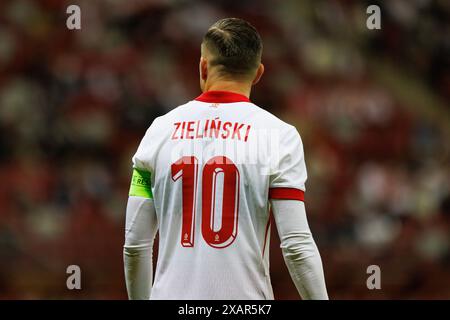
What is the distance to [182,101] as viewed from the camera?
402 centimetres

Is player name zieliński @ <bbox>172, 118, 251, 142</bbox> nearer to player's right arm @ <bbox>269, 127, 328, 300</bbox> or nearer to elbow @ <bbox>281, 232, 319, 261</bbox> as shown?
player's right arm @ <bbox>269, 127, 328, 300</bbox>

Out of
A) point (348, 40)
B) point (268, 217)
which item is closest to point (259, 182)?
point (268, 217)

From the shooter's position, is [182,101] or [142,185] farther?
[182,101]

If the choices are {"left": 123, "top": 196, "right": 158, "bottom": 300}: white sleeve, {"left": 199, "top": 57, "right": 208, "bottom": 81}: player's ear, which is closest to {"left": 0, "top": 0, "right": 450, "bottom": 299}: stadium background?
{"left": 123, "top": 196, "right": 158, "bottom": 300}: white sleeve

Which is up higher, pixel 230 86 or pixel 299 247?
pixel 230 86

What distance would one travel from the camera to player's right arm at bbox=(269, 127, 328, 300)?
54.1 inches

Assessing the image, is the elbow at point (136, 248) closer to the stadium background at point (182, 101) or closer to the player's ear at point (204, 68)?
the player's ear at point (204, 68)

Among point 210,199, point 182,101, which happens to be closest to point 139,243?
point 210,199

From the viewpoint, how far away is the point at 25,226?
391 cm

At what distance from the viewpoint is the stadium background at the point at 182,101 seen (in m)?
3.91

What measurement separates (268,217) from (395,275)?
2.72 metres

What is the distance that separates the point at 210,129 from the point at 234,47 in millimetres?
152

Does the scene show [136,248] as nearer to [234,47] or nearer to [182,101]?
[234,47]

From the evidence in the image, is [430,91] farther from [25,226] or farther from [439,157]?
[25,226]
